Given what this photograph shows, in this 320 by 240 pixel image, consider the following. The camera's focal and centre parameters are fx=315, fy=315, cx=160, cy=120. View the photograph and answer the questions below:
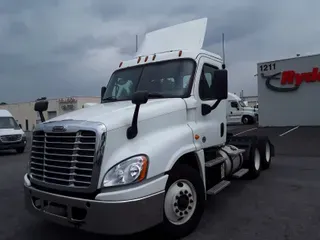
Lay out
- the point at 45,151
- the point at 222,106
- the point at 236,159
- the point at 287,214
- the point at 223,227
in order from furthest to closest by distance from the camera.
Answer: the point at 236,159, the point at 222,106, the point at 287,214, the point at 223,227, the point at 45,151

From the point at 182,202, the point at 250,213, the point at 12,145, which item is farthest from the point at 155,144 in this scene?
the point at 12,145

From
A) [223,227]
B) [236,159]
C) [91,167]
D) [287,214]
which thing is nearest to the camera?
[91,167]

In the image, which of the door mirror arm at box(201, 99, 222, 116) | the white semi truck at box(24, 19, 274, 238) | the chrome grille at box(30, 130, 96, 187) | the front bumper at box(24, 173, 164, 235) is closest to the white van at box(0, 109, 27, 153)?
the white semi truck at box(24, 19, 274, 238)

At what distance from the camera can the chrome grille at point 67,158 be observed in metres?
3.68

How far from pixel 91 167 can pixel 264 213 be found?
322 centimetres

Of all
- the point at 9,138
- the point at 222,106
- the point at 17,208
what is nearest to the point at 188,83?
the point at 222,106

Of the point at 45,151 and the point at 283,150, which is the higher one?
the point at 45,151

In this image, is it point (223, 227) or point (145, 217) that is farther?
point (223, 227)

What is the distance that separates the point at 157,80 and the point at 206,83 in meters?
0.82

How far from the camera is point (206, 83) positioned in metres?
5.27

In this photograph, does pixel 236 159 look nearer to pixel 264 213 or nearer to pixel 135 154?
pixel 264 213

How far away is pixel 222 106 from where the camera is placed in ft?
19.2

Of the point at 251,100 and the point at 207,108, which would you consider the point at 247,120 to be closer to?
the point at 207,108

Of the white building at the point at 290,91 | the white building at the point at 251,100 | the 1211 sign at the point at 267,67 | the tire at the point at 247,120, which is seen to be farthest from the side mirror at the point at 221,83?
the white building at the point at 251,100
